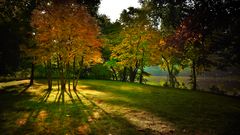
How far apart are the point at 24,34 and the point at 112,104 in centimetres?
1508

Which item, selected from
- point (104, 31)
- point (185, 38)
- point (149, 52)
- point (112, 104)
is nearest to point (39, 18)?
point (112, 104)

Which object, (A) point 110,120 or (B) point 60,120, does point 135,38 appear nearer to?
(A) point 110,120

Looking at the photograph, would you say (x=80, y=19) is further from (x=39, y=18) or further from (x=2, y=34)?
(x=2, y=34)

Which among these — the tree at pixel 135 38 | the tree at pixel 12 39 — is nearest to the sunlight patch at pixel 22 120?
the tree at pixel 12 39

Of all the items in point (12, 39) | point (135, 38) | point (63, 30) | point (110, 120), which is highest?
point (135, 38)

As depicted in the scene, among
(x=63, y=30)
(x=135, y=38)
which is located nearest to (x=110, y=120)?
(x=63, y=30)

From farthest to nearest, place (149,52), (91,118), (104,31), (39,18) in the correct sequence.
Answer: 1. (104,31)
2. (149,52)
3. (39,18)
4. (91,118)

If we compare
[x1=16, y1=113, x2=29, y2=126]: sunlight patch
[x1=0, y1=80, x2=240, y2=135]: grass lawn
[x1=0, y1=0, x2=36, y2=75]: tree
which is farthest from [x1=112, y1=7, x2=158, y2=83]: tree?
[x1=16, y1=113, x2=29, y2=126]: sunlight patch

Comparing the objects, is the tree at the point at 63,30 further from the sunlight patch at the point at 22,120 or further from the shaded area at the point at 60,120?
the sunlight patch at the point at 22,120

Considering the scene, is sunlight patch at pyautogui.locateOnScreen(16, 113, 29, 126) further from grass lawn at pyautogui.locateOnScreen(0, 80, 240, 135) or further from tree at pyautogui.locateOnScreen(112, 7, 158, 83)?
tree at pyautogui.locateOnScreen(112, 7, 158, 83)

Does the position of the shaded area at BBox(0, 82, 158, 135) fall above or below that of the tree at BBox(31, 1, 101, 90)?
below

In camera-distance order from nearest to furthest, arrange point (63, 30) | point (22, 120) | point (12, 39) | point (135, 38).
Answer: point (22, 120) < point (63, 30) < point (12, 39) < point (135, 38)

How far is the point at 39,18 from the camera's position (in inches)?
756

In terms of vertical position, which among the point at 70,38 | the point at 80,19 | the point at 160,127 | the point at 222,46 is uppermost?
the point at 80,19
